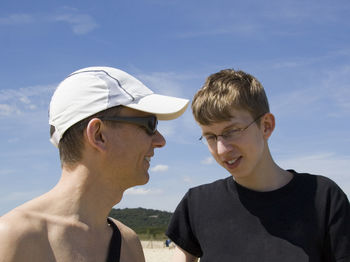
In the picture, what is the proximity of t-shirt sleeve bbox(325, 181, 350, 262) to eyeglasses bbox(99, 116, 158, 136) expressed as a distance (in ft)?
4.62

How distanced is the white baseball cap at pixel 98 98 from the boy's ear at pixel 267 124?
78cm

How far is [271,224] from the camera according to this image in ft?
11.2

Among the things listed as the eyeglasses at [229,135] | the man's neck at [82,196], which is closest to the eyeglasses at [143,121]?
the man's neck at [82,196]

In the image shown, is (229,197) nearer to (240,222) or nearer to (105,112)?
(240,222)

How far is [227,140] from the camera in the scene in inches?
132

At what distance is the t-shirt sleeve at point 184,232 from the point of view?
3.69m

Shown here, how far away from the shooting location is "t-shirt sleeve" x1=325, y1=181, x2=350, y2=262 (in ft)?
10.3

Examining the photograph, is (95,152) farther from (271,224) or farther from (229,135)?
(271,224)

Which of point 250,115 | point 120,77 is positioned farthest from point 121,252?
point 250,115

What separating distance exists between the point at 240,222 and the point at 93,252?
117 cm

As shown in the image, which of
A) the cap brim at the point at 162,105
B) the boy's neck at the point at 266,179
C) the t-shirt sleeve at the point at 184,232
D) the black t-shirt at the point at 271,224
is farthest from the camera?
the t-shirt sleeve at the point at 184,232

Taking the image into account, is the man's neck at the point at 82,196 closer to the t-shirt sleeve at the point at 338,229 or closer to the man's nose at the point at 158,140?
the man's nose at the point at 158,140

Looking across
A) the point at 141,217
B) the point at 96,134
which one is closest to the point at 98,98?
the point at 96,134

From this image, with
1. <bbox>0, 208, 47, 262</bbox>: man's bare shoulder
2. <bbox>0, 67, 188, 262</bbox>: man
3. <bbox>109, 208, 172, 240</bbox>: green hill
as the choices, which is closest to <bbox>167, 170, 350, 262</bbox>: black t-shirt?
<bbox>0, 67, 188, 262</bbox>: man
